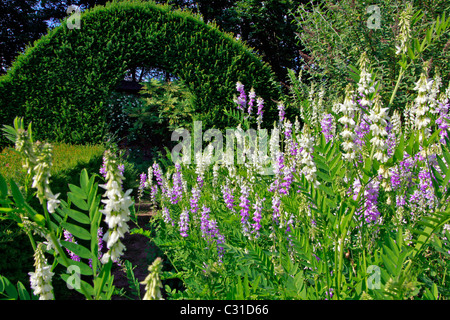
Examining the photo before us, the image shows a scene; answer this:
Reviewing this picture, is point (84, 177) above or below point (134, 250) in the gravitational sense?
above

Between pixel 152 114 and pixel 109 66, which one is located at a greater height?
pixel 109 66

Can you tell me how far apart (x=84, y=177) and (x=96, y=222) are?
18 centimetres

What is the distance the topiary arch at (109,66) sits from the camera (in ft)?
21.7

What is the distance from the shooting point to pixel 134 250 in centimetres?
445

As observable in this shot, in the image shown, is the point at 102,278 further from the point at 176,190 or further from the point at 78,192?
the point at 176,190

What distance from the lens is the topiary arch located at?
661 cm

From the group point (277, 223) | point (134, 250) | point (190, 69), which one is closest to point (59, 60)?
point (190, 69)

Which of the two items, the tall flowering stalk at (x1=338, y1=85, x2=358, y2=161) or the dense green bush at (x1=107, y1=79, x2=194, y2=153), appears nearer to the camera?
the tall flowering stalk at (x1=338, y1=85, x2=358, y2=161)

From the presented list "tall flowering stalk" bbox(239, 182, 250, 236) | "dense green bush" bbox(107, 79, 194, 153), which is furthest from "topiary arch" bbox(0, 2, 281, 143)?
"tall flowering stalk" bbox(239, 182, 250, 236)

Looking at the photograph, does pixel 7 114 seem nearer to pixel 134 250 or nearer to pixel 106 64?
pixel 106 64

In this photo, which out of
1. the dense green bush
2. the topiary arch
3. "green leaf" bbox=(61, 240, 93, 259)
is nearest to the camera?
"green leaf" bbox=(61, 240, 93, 259)

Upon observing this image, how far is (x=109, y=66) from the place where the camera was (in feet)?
23.0

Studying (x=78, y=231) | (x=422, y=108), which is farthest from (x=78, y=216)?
(x=422, y=108)

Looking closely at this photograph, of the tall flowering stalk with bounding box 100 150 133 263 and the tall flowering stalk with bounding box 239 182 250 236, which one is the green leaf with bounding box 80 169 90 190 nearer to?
the tall flowering stalk with bounding box 100 150 133 263
